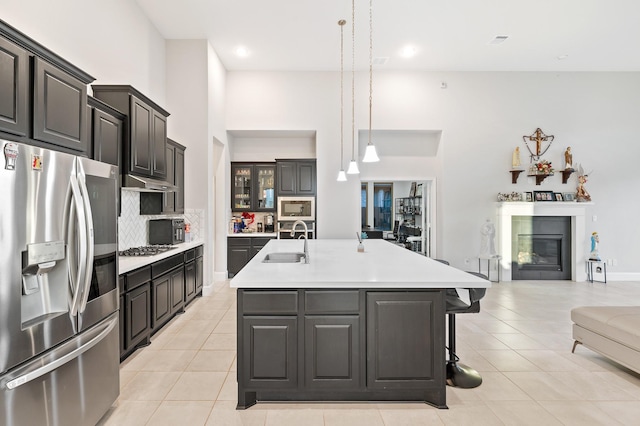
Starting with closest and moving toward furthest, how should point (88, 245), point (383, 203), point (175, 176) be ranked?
point (88, 245) < point (175, 176) < point (383, 203)

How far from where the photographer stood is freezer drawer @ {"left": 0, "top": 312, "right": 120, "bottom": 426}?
4.69 feet

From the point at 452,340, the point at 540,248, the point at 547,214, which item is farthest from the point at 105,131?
the point at 540,248

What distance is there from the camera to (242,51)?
5.67 metres

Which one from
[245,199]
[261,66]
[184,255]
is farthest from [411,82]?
[184,255]

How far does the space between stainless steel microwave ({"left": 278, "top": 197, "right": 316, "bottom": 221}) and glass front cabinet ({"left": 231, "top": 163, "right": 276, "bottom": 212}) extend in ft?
1.05

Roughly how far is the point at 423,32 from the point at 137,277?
5071mm

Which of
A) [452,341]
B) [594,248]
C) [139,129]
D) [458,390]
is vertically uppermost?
[139,129]

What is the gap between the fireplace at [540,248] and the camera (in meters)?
6.52

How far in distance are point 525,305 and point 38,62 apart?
579cm

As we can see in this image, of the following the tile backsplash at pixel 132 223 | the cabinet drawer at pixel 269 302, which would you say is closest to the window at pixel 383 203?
the tile backsplash at pixel 132 223

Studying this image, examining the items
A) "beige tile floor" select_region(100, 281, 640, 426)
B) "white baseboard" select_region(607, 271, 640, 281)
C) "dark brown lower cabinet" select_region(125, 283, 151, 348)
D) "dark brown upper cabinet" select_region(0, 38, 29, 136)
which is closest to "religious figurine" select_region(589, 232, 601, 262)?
"white baseboard" select_region(607, 271, 640, 281)

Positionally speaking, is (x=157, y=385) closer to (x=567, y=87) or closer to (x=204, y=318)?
(x=204, y=318)

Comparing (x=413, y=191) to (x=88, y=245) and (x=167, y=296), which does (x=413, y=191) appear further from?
(x=88, y=245)

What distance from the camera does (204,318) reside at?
13.7 feet
